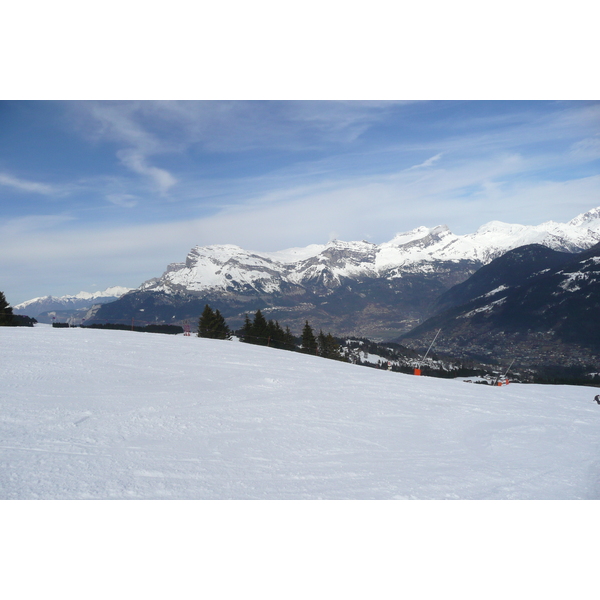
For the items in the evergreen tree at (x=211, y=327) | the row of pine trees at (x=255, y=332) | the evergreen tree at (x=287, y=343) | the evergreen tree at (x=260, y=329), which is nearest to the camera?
the evergreen tree at (x=211, y=327)

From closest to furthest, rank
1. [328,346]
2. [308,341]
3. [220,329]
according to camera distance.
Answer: [220,329], [308,341], [328,346]

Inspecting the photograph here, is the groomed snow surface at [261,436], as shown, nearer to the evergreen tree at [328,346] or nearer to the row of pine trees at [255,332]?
the row of pine trees at [255,332]

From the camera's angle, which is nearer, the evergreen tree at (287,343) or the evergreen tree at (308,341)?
the evergreen tree at (287,343)

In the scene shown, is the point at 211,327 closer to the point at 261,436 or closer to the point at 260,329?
the point at 260,329

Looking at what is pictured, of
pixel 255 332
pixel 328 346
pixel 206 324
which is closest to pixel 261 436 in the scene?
pixel 255 332

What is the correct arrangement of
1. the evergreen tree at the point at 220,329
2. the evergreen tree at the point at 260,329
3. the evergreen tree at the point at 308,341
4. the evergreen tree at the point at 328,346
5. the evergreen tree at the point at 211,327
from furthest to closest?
the evergreen tree at the point at 328,346 → the evergreen tree at the point at 308,341 → the evergreen tree at the point at 260,329 → the evergreen tree at the point at 220,329 → the evergreen tree at the point at 211,327

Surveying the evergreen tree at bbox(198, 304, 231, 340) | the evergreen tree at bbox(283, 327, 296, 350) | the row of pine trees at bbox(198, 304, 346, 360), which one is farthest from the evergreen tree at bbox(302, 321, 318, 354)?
the evergreen tree at bbox(198, 304, 231, 340)

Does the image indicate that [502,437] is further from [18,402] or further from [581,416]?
[18,402]

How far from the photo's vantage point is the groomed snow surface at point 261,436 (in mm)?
6586

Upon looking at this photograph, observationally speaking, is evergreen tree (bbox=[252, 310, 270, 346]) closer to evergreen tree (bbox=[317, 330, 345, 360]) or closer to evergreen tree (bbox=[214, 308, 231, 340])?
evergreen tree (bbox=[214, 308, 231, 340])

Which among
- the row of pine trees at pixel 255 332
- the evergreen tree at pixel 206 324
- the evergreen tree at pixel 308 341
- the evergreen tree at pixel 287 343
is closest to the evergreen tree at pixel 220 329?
the row of pine trees at pixel 255 332

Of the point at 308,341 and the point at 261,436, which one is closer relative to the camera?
the point at 261,436

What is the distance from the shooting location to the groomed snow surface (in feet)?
21.6

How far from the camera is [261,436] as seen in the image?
8.73m
